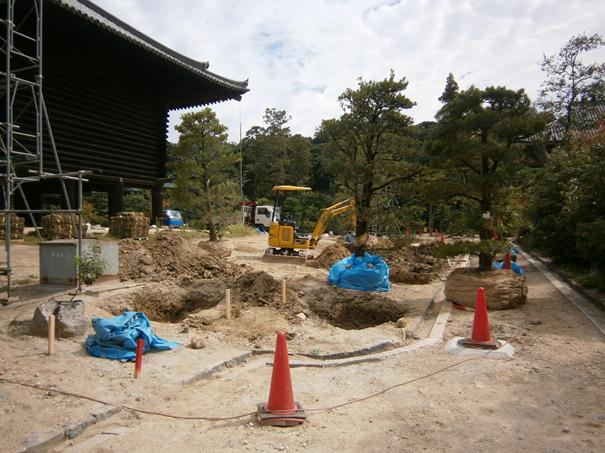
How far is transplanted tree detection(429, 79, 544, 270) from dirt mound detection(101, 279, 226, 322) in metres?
5.16

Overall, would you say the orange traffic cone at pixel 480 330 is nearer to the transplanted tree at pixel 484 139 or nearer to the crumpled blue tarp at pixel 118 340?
the transplanted tree at pixel 484 139

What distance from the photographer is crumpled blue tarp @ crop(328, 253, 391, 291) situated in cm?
938

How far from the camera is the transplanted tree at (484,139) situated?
768 cm

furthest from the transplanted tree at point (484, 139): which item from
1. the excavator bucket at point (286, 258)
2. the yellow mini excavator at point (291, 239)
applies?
the excavator bucket at point (286, 258)

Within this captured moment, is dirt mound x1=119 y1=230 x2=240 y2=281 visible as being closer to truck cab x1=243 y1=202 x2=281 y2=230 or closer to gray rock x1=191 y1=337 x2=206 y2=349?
gray rock x1=191 y1=337 x2=206 y2=349

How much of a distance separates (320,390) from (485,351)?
86.0 inches

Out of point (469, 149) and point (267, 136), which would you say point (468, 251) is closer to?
point (469, 149)

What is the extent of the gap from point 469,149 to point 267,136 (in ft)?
127

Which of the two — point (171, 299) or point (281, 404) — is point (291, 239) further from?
point (281, 404)

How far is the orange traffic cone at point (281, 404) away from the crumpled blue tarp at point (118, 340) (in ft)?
6.83

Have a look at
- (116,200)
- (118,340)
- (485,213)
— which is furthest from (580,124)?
(118,340)

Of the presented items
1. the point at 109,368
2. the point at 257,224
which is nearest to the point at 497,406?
the point at 109,368

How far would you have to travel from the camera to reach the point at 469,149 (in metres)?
7.75

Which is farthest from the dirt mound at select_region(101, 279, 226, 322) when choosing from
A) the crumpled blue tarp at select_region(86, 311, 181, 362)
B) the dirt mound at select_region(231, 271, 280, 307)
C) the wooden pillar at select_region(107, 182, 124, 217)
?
the wooden pillar at select_region(107, 182, 124, 217)
